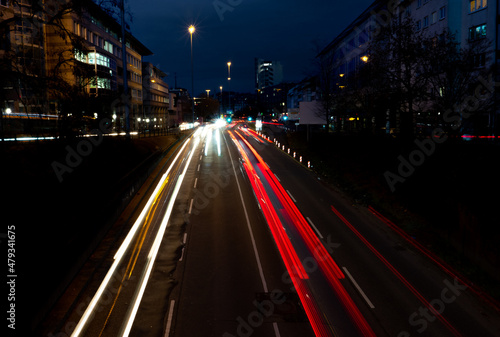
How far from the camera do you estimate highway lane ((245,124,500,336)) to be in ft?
29.6

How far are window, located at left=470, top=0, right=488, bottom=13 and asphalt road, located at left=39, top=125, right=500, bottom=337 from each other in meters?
29.1

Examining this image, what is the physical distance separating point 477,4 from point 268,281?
3862 centimetres

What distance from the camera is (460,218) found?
12.9 m

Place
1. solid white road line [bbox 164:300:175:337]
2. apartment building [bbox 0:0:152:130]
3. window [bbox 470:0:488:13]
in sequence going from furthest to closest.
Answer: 1. window [bbox 470:0:488:13]
2. apartment building [bbox 0:0:152:130]
3. solid white road line [bbox 164:300:175:337]

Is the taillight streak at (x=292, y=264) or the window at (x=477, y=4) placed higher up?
the window at (x=477, y=4)

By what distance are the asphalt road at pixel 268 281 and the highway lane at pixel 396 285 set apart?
39 mm

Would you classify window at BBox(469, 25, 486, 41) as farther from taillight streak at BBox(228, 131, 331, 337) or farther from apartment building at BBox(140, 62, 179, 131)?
apartment building at BBox(140, 62, 179, 131)

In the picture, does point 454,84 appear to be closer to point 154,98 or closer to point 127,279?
point 127,279

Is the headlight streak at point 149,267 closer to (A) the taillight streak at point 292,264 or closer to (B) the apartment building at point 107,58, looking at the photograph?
(A) the taillight streak at point 292,264

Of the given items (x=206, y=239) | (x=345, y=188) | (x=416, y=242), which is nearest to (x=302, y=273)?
(x=206, y=239)

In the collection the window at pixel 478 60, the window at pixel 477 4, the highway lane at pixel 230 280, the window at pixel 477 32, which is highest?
the window at pixel 477 4

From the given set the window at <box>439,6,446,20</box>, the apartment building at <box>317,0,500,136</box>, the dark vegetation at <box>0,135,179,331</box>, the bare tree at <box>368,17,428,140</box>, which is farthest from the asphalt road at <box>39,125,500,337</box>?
the window at <box>439,6,446,20</box>

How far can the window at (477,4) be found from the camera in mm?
34612

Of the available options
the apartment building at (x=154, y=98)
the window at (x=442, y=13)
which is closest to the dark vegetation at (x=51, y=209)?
the window at (x=442, y=13)
